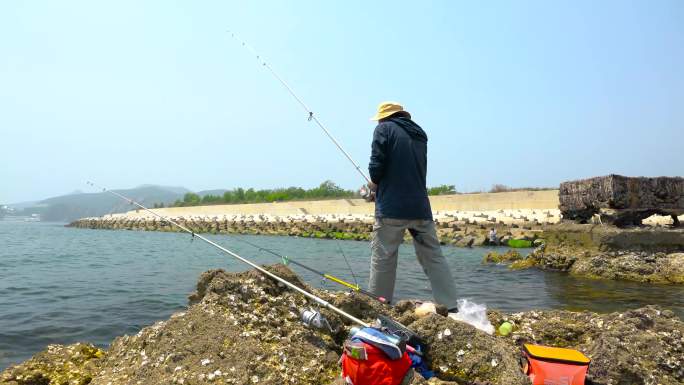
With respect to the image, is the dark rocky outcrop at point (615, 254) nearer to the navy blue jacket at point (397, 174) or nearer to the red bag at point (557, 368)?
the navy blue jacket at point (397, 174)

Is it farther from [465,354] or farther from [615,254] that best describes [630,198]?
[465,354]

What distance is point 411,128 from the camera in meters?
4.17

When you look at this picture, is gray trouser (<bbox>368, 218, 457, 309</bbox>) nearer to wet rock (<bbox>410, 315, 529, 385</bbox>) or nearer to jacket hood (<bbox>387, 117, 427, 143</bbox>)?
jacket hood (<bbox>387, 117, 427, 143</bbox>)

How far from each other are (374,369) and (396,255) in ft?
5.25

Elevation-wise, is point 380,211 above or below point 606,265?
above

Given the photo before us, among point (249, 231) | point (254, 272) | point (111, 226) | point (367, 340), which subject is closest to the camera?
point (367, 340)

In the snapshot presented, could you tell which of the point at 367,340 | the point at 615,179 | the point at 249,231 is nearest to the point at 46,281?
the point at 367,340

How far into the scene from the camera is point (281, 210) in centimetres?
5019

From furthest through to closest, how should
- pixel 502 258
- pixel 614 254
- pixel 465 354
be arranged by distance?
pixel 502 258, pixel 614 254, pixel 465 354

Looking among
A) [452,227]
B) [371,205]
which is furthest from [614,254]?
[371,205]

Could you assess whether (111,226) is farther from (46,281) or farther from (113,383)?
(113,383)

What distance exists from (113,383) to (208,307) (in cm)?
75

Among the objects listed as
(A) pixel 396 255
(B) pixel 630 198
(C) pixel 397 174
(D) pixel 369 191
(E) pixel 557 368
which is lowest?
(E) pixel 557 368

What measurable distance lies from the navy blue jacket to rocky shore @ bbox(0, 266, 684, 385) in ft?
2.61
